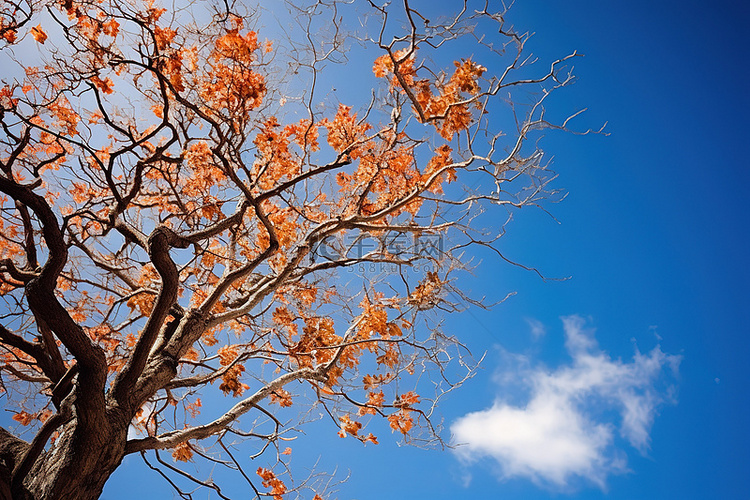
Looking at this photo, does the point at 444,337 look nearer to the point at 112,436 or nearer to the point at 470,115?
the point at 470,115

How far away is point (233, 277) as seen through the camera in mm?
4156

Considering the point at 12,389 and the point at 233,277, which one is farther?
the point at 12,389

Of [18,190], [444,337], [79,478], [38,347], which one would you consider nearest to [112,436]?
[79,478]

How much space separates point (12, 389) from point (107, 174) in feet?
10.9

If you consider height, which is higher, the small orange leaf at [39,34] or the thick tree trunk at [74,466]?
the small orange leaf at [39,34]

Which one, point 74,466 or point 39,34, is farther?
point 39,34

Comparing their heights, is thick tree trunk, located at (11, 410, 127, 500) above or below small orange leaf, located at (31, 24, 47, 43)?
below

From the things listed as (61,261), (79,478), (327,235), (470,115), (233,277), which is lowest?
(79,478)

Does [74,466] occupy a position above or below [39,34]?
below

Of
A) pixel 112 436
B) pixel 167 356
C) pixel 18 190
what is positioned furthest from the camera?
pixel 167 356

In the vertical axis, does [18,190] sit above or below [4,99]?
below

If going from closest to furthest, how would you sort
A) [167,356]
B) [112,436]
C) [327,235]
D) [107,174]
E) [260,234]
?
[112,436] → [107,174] → [167,356] → [327,235] → [260,234]

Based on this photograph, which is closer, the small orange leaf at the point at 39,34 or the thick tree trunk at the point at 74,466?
the thick tree trunk at the point at 74,466

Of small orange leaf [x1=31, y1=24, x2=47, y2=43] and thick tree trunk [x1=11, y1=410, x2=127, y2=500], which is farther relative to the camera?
small orange leaf [x1=31, y1=24, x2=47, y2=43]
